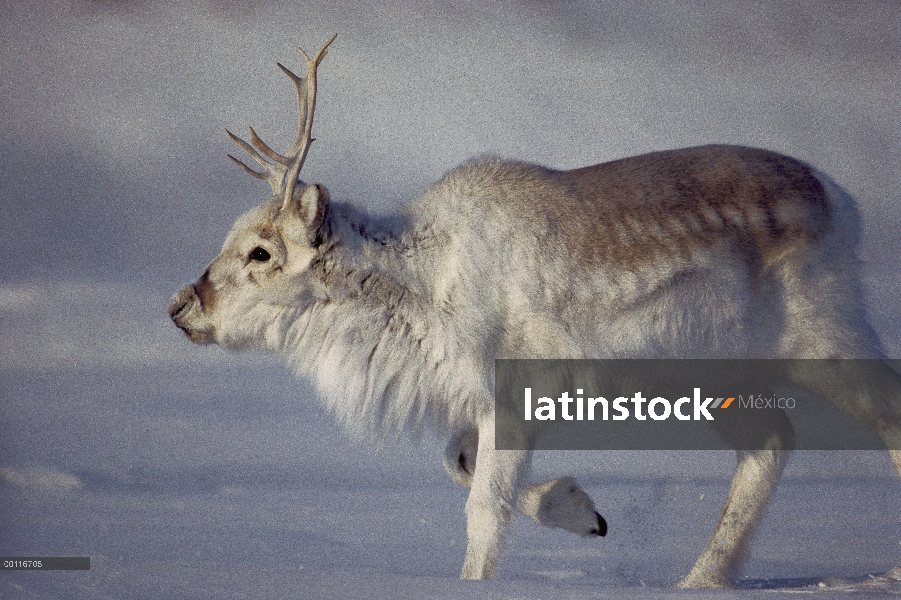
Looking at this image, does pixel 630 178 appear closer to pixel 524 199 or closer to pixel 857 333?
pixel 524 199

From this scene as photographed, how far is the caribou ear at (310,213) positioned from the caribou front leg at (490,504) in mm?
1309

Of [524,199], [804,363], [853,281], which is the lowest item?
[804,363]

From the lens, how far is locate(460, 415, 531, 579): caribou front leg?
204 inches

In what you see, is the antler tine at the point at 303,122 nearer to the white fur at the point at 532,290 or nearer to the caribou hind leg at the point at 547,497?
the white fur at the point at 532,290

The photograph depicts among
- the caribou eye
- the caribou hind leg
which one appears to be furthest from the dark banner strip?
the caribou eye

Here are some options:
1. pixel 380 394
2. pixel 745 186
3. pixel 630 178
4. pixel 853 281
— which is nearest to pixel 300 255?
pixel 380 394

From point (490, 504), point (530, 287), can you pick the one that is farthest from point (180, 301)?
point (490, 504)

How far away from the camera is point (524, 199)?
558 centimetres

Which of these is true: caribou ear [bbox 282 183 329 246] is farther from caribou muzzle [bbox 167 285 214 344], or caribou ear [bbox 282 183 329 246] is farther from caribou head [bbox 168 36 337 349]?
caribou muzzle [bbox 167 285 214 344]

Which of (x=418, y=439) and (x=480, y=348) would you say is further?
(x=418, y=439)

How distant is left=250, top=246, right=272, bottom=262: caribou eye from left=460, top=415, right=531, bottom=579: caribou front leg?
1.45m

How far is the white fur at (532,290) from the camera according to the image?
213 inches

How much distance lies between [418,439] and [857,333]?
234 centimetres

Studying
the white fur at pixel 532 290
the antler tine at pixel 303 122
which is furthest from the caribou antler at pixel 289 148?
the white fur at pixel 532 290
